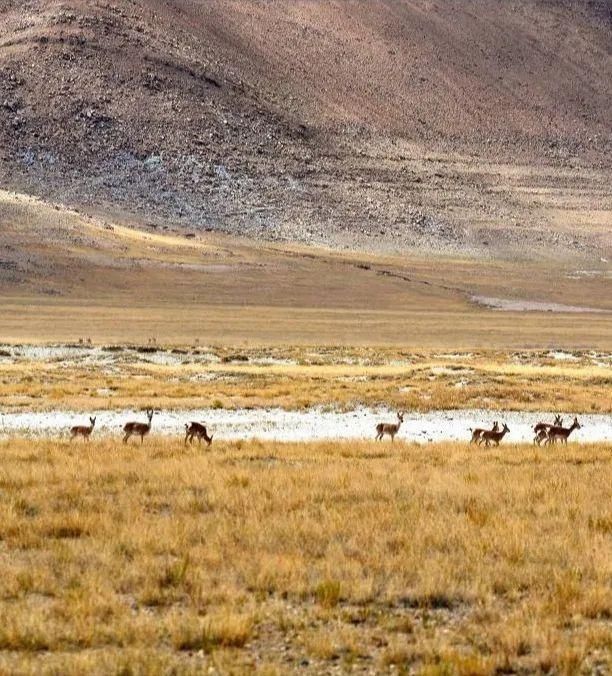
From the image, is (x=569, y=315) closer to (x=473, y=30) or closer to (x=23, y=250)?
(x=23, y=250)

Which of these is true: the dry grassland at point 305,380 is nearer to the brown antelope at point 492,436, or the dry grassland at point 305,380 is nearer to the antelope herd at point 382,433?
the antelope herd at point 382,433

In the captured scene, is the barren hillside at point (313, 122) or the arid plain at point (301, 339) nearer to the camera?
the arid plain at point (301, 339)

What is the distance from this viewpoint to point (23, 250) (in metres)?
A: 78.6

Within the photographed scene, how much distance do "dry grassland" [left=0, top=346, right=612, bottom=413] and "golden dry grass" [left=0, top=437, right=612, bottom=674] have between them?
10.7 meters

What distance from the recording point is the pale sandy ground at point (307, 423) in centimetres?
2044

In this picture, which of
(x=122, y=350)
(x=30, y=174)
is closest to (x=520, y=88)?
(x=30, y=174)

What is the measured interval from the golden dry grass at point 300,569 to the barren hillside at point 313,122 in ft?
312

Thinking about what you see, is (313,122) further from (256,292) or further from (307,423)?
(307,423)

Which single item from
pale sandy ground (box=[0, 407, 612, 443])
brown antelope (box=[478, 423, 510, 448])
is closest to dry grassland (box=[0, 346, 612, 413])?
pale sandy ground (box=[0, 407, 612, 443])

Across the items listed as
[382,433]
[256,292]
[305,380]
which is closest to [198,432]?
[382,433]

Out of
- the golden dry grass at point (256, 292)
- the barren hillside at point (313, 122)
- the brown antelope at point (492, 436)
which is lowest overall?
the brown antelope at point (492, 436)

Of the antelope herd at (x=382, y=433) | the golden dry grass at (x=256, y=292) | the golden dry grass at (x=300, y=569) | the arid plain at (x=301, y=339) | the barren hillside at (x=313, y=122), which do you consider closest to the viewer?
the golden dry grass at (x=300, y=569)

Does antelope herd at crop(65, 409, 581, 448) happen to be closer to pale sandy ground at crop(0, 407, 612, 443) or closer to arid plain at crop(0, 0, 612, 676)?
arid plain at crop(0, 0, 612, 676)

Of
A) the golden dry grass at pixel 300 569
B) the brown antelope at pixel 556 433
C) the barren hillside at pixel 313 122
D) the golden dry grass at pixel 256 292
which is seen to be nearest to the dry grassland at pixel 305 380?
the brown antelope at pixel 556 433
